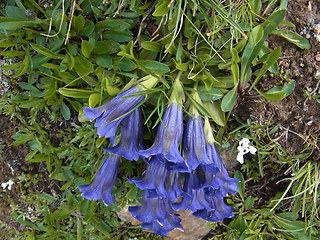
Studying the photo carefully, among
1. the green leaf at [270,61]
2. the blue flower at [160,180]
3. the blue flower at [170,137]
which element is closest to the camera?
the blue flower at [170,137]

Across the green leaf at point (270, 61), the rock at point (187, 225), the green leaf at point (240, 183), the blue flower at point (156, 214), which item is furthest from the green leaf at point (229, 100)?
the rock at point (187, 225)

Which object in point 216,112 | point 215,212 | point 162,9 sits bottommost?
point 215,212

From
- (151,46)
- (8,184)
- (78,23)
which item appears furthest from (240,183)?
(8,184)

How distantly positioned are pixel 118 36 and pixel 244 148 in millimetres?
1191

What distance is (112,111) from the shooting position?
70.5 inches

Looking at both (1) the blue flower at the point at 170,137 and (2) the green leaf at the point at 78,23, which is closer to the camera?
(1) the blue flower at the point at 170,137

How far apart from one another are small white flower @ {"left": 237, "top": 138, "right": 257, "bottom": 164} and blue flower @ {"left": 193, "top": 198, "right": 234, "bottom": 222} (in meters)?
0.35

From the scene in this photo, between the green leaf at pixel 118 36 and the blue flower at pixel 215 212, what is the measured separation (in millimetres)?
1216

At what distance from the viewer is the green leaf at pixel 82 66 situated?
1996 mm

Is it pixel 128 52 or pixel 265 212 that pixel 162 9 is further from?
pixel 265 212

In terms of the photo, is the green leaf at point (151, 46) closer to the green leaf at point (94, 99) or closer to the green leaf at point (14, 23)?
the green leaf at point (94, 99)

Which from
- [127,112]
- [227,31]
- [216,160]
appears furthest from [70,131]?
[227,31]

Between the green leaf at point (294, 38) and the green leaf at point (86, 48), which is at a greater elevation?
the green leaf at point (86, 48)

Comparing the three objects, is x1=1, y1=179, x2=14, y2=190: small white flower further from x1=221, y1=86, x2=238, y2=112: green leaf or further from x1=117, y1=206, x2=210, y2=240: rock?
x1=221, y1=86, x2=238, y2=112: green leaf
